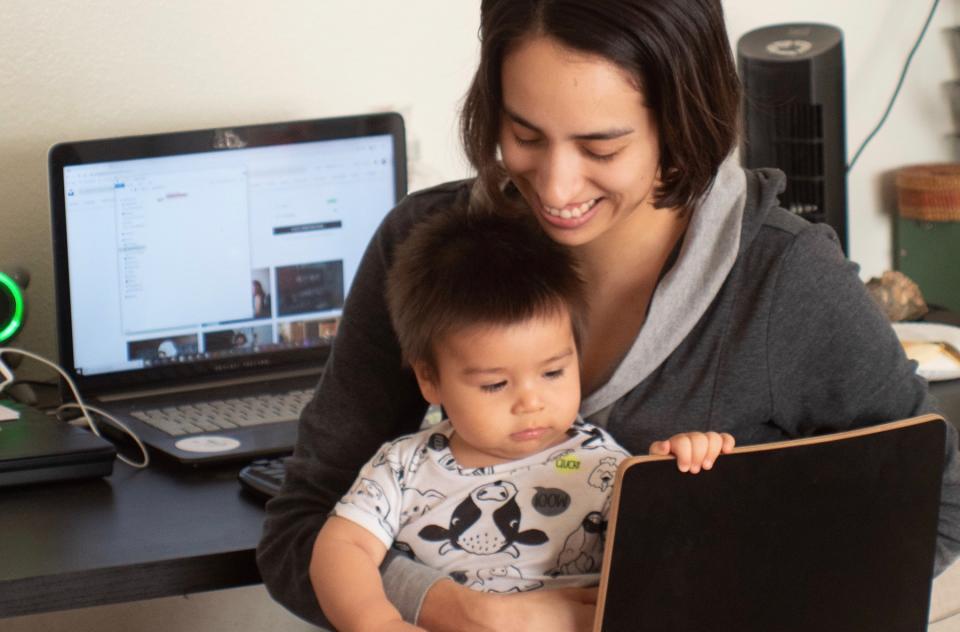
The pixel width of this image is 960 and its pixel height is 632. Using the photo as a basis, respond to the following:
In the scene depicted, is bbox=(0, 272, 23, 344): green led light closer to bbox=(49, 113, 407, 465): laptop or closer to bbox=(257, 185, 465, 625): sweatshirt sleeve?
bbox=(49, 113, 407, 465): laptop

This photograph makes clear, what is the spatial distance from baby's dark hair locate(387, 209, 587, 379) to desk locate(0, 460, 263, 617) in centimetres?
27

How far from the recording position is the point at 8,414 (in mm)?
1634

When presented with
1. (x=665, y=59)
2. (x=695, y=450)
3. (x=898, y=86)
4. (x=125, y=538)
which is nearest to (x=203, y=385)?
(x=125, y=538)

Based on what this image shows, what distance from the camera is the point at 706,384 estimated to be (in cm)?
125

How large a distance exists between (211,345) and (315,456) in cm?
56

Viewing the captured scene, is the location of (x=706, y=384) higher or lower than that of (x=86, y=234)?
lower

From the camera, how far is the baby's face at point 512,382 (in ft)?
3.94

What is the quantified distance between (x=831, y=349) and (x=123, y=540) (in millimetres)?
686

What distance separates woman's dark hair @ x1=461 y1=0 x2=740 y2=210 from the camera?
3.86 feet

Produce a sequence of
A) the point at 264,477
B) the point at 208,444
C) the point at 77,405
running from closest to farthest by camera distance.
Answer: the point at 264,477 → the point at 208,444 → the point at 77,405

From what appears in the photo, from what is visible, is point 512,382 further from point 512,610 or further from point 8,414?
point 8,414

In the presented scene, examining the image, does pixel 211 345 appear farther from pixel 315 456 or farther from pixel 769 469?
pixel 769 469

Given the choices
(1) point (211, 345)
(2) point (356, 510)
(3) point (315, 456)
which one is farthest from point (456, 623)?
(1) point (211, 345)

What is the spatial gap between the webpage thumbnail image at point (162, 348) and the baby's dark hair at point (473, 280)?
628 mm
